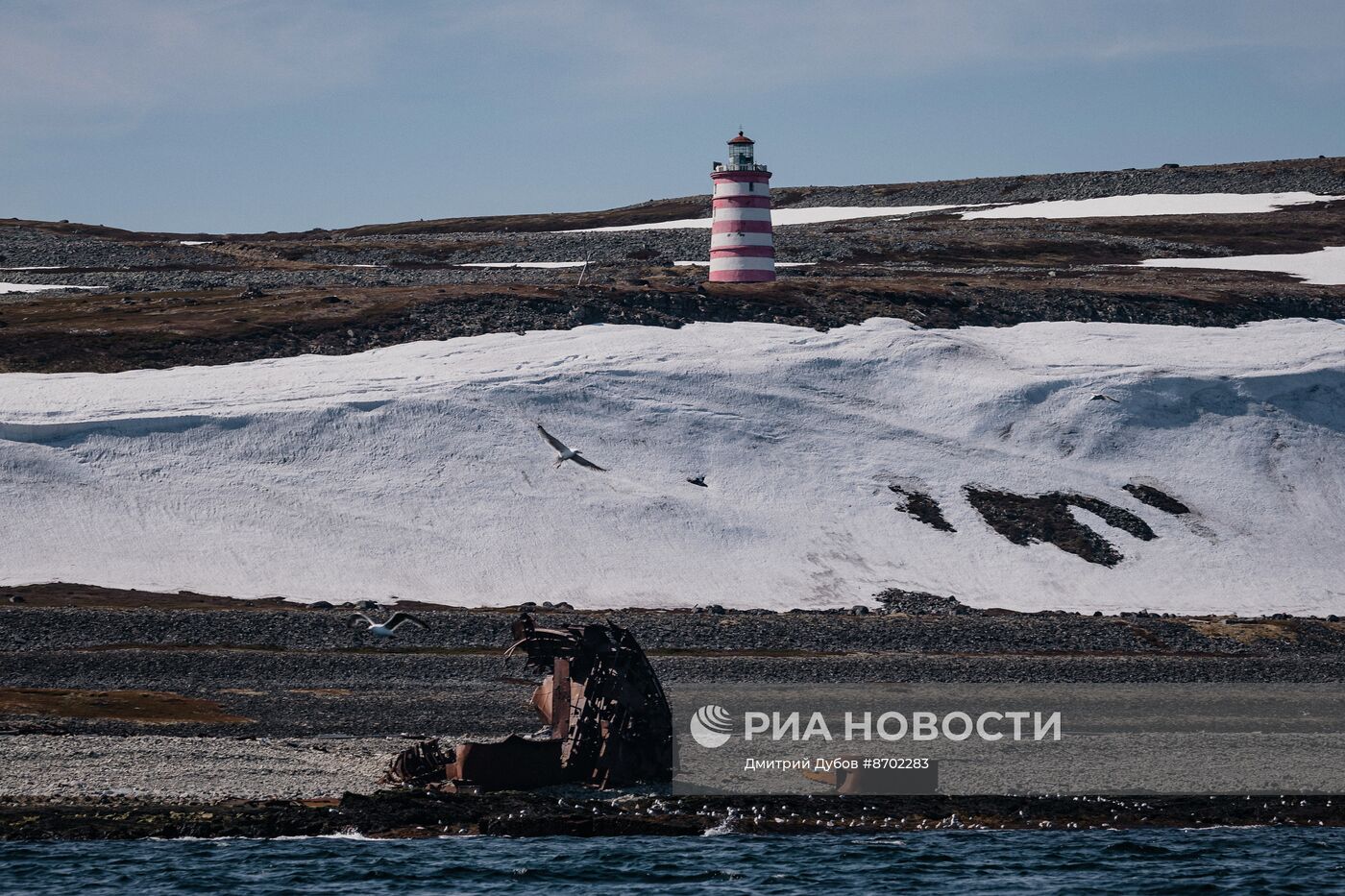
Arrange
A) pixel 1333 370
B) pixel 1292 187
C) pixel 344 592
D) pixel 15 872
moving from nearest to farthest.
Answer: pixel 15 872 < pixel 344 592 < pixel 1333 370 < pixel 1292 187

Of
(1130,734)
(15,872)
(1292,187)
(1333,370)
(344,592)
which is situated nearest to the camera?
(15,872)

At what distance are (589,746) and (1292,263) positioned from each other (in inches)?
3623

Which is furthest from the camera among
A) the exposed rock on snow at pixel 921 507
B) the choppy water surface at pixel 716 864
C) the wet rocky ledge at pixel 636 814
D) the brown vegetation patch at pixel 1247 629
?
the exposed rock on snow at pixel 921 507

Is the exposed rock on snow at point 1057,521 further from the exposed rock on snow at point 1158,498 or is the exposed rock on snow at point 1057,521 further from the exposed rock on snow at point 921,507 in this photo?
the exposed rock on snow at point 1158,498

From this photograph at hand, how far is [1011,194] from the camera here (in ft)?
530

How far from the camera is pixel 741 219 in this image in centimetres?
9275

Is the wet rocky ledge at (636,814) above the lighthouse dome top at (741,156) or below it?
below

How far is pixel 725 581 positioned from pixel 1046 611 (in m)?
11.9

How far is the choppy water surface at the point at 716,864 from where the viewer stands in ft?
94.4

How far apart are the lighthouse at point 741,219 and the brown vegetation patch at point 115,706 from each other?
176 ft

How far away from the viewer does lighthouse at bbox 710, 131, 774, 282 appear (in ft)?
299

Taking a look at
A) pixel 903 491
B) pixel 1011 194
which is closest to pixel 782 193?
pixel 1011 194

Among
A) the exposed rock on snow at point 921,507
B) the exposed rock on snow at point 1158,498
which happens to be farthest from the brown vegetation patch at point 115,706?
the exposed rock on snow at point 1158,498

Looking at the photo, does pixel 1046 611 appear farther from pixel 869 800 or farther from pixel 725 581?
pixel 869 800
